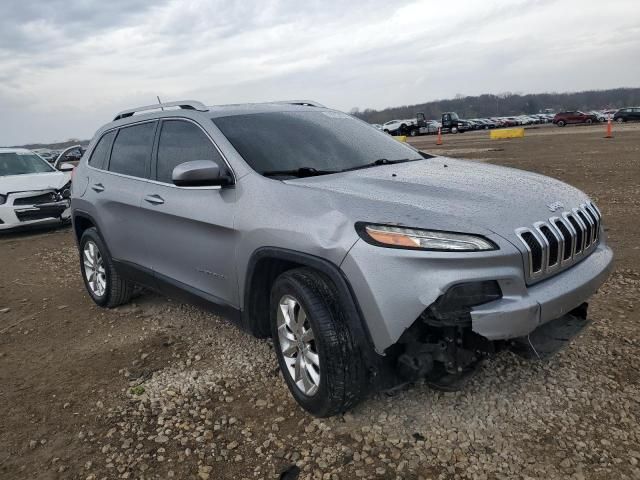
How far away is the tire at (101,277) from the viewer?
16.2 feet

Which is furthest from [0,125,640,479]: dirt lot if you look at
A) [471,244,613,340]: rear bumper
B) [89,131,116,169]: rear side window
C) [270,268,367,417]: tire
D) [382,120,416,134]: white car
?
[382,120,416,134]: white car

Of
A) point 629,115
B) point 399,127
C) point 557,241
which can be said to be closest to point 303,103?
point 557,241

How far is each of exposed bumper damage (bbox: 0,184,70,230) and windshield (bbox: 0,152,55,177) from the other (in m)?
0.99

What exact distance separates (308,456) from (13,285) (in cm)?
521

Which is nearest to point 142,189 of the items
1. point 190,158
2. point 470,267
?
point 190,158

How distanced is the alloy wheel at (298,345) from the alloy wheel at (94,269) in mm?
2682

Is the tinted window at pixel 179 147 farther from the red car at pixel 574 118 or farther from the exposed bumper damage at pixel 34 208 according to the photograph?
the red car at pixel 574 118

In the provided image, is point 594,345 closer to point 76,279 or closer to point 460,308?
point 460,308

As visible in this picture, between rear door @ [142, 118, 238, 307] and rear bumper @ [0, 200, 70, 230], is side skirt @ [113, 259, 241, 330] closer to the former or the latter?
rear door @ [142, 118, 238, 307]

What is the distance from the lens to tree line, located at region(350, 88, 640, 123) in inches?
4350

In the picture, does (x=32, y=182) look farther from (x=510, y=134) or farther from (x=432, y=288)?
(x=510, y=134)

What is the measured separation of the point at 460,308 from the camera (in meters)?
2.45

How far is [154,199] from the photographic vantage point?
13.1 feet

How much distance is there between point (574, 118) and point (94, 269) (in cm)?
4941
